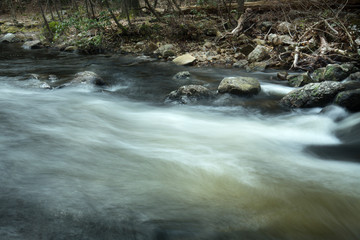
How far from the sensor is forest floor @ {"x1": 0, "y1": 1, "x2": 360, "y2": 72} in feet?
26.9

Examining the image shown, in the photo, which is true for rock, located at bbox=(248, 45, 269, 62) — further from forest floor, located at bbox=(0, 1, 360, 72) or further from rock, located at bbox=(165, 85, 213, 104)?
rock, located at bbox=(165, 85, 213, 104)

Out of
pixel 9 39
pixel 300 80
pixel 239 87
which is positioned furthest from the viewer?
pixel 9 39

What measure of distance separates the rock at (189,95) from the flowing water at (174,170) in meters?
0.25

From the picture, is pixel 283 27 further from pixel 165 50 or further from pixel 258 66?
pixel 165 50

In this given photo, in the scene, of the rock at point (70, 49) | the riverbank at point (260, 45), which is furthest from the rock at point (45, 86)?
the rock at point (70, 49)

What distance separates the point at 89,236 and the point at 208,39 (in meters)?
11.2

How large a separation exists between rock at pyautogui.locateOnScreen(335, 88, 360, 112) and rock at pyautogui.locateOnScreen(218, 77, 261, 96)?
182 cm

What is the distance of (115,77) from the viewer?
27.2 ft

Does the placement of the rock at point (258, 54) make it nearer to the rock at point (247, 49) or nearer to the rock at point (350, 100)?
the rock at point (247, 49)

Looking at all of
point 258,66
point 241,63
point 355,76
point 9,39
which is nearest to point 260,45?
point 241,63

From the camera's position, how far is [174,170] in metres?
2.95

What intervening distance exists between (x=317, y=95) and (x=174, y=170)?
3614 mm

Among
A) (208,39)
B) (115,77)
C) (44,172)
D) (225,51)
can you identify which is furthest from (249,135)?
(208,39)

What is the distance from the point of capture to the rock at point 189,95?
5.90 m
